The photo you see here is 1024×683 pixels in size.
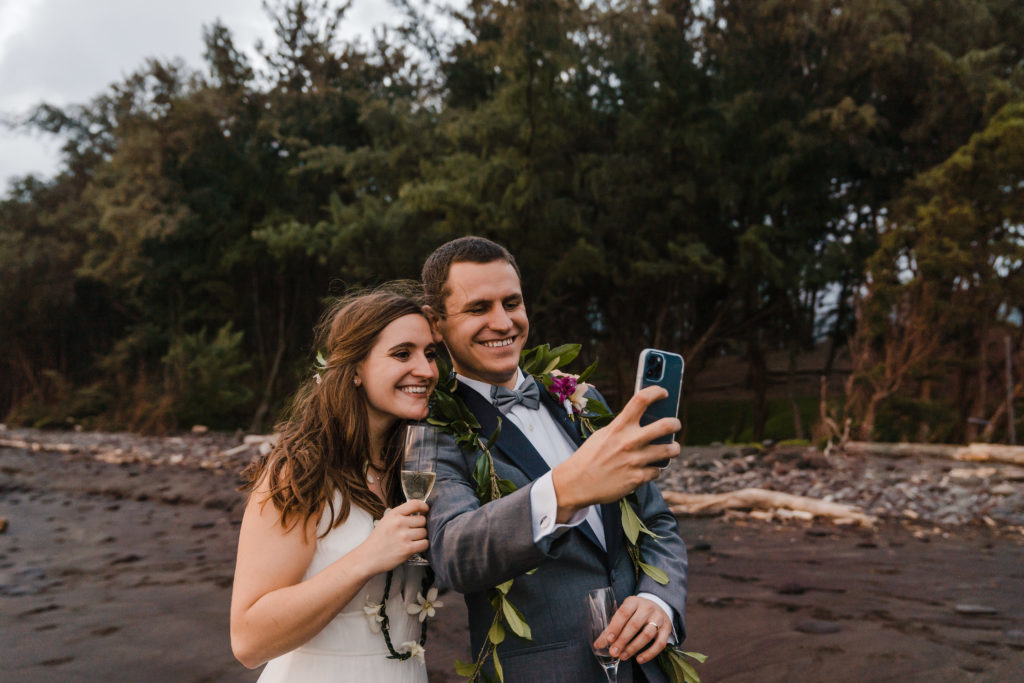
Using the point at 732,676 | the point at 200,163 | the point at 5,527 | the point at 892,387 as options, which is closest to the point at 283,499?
the point at 732,676

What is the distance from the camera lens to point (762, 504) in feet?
32.3

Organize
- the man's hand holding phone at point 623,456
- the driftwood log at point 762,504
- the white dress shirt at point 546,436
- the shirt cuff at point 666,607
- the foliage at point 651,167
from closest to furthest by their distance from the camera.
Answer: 1. the man's hand holding phone at point 623,456
2. the shirt cuff at point 666,607
3. the white dress shirt at point 546,436
4. the driftwood log at point 762,504
5. the foliage at point 651,167

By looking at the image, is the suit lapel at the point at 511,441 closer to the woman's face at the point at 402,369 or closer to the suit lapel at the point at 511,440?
the suit lapel at the point at 511,440

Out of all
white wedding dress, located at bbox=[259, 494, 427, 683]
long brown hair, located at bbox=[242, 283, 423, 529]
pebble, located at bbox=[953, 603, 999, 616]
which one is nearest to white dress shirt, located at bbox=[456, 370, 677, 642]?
long brown hair, located at bbox=[242, 283, 423, 529]

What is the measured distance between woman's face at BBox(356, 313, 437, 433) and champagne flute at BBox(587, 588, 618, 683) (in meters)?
0.78

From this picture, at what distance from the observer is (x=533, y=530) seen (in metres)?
1.75

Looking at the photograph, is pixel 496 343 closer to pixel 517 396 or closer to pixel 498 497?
pixel 517 396

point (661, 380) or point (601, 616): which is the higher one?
point (661, 380)

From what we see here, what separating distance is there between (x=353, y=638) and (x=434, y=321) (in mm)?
1090

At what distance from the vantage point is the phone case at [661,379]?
5.44ft

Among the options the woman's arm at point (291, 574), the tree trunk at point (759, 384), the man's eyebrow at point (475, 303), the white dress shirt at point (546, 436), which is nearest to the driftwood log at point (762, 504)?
the white dress shirt at point (546, 436)

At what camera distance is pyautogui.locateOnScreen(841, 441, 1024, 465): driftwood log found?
1090 cm

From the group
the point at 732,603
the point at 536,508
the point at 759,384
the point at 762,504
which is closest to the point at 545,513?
the point at 536,508

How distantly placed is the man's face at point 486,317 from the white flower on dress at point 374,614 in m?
0.83
